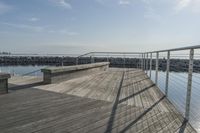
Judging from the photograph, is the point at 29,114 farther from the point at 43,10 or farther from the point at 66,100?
the point at 43,10

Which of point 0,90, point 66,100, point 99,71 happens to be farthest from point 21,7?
point 66,100

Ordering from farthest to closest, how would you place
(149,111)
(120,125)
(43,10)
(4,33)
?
(4,33) < (43,10) < (149,111) < (120,125)

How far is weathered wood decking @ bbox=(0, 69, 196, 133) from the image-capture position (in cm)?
288

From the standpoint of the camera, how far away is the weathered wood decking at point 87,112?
9.44 feet

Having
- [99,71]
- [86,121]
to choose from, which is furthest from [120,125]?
Answer: [99,71]

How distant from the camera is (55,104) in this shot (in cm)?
Result: 400

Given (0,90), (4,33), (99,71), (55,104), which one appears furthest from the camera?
(4,33)

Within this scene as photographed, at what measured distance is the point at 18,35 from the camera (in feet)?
76.1

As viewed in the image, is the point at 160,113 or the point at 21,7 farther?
the point at 21,7

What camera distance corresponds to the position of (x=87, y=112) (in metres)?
3.55

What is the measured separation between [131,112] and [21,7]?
36.9 ft

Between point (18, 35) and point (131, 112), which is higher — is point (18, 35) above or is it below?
above

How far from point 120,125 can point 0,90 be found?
2.90 metres

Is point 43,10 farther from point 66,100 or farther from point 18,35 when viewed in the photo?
point 18,35
